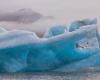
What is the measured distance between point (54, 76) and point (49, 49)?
463 mm

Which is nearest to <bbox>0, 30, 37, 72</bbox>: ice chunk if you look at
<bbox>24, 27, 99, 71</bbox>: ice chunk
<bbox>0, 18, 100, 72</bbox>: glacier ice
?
<bbox>0, 18, 100, 72</bbox>: glacier ice

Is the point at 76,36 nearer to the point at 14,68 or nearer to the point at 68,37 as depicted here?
the point at 68,37

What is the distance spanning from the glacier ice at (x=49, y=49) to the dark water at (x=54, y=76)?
0.29ft

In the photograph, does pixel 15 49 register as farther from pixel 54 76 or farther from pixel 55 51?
pixel 54 76

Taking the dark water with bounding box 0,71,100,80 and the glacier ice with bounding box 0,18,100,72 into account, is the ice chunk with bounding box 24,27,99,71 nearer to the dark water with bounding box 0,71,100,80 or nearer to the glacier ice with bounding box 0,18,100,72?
the glacier ice with bounding box 0,18,100,72

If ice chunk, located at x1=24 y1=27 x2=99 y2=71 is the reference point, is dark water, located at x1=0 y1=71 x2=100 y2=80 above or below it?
below

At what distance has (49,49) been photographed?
9.36 m

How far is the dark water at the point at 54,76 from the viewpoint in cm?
930

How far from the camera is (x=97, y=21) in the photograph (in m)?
9.39

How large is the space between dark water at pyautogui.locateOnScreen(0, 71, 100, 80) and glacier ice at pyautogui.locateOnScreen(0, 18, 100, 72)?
0.09 metres

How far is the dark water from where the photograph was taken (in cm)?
930

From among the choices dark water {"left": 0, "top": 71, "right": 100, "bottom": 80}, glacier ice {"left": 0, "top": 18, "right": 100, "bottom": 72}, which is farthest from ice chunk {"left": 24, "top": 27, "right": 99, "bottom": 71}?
dark water {"left": 0, "top": 71, "right": 100, "bottom": 80}

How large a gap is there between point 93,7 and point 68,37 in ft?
2.17

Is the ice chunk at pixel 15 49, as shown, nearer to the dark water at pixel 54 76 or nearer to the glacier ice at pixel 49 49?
the glacier ice at pixel 49 49
